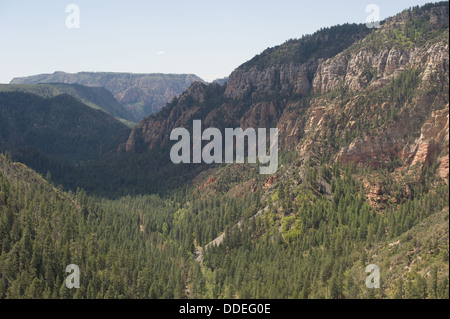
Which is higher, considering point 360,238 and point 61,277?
point 360,238

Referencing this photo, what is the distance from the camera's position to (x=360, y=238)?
174 metres

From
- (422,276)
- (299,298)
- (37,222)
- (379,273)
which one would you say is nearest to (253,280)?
(299,298)

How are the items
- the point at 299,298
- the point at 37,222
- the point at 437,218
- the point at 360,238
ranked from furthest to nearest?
the point at 37,222 → the point at 360,238 → the point at 437,218 → the point at 299,298

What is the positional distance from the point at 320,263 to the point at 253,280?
25267 mm

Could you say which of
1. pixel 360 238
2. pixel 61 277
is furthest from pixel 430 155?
pixel 61 277

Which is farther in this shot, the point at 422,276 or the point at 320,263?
the point at 320,263

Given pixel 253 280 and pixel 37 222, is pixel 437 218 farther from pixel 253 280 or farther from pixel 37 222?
pixel 37 222
